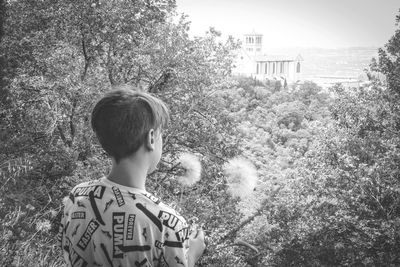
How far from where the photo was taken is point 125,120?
1.25m

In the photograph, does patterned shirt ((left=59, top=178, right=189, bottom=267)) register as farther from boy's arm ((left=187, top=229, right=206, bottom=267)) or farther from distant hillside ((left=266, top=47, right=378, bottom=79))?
distant hillside ((left=266, top=47, right=378, bottom=79))

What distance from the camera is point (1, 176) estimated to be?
4.42 m

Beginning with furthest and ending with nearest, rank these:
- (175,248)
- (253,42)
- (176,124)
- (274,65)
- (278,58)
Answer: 1. (253,42)
2. (274,65)
3. (278,58)
4. (176,124)
5. (175,248)

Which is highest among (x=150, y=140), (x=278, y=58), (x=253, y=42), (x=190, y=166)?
(x=253, y=42)

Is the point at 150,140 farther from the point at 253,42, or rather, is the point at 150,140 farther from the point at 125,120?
the point at 253,42

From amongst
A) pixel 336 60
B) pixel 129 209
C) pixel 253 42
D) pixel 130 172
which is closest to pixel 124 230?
pixel 129 209

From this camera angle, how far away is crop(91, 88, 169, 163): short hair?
1.25 metres

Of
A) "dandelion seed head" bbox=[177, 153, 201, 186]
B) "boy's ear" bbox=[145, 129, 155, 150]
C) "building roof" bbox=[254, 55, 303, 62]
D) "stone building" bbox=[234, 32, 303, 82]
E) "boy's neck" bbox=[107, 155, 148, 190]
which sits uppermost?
"boy's ear" bbox=[145, 129, 155, 150]

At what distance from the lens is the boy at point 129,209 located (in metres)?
1.23

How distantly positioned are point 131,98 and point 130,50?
792 centimetres

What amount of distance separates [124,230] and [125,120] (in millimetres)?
315

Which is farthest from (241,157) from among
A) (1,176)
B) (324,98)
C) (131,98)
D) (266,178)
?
(324,98)

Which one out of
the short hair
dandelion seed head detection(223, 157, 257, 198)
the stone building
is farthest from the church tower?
the short hair

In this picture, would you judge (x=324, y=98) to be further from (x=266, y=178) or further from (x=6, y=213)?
(x=6, y=213)
